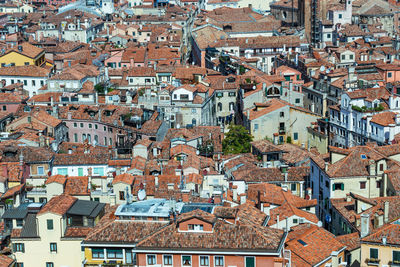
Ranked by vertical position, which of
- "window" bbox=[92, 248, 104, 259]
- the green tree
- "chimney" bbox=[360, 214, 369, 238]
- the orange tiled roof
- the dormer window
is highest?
the dormer window

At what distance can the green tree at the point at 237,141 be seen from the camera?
6875 cm

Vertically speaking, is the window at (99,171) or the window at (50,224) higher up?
the window at (50,224)

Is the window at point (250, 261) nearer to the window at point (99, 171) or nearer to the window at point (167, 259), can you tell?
the window at point (167, 259)

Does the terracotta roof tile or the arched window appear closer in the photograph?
the terracotta roof tile

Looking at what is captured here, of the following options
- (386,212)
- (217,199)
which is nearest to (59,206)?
(217,199)

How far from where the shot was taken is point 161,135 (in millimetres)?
Result: 72125

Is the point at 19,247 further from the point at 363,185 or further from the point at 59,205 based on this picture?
the point at 363,185

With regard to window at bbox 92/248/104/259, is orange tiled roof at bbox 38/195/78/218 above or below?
above

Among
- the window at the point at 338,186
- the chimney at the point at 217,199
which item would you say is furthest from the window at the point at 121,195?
the window at the point at 338,186

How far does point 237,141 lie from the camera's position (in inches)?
2731

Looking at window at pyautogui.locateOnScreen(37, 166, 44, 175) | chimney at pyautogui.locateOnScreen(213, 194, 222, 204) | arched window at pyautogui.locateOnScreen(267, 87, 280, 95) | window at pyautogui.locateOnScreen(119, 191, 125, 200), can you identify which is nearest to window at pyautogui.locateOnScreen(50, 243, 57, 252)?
chimney at pyautogui.locateOnScreen(213, 194, 222, 204)

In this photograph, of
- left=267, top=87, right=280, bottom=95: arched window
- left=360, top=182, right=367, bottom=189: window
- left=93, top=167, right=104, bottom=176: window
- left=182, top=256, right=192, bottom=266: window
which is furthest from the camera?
left=267, top=87, right=280, bottom=95: arched window

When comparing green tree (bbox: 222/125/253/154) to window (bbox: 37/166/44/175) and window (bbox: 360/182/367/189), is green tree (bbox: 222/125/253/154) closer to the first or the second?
window (bbox: 37/166/44/175)

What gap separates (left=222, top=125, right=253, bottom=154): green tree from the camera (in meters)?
68.8
